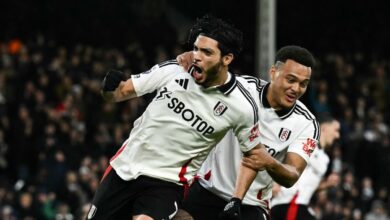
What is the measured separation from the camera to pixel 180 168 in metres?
7.01

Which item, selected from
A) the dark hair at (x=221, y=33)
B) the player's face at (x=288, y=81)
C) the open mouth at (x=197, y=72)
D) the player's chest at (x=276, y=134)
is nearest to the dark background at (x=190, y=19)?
the player's chest at (x=276, y=134)

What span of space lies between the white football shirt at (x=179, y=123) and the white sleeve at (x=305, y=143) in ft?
2.24

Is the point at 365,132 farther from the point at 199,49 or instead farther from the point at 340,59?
the point at 199,49

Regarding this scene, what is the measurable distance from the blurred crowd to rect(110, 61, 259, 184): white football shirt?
632 centimetres

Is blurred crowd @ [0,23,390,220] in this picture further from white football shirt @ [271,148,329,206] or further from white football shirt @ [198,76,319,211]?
white football shirt @ [198,76,319,211]

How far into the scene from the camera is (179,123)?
6.93 metres

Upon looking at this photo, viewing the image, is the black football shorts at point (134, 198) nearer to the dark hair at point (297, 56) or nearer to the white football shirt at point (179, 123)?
the white football shirt at point (179, 123)

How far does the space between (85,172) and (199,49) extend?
9.39 m

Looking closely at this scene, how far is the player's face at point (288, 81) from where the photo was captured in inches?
297

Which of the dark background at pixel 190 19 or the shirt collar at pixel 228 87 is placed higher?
the shirt collar at pixel 228 87

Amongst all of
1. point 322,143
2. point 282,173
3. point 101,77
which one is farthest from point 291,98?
point 101,77

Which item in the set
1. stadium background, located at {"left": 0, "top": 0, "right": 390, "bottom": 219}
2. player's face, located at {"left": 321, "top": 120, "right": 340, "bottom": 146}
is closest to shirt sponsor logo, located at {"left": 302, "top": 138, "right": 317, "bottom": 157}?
player's face, located at {"left": 321, "top": 120, "right": 340, "bottom": 146}

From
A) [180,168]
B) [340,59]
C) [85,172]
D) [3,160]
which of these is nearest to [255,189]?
[180,168]

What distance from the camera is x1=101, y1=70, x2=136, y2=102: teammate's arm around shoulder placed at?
6918mm
